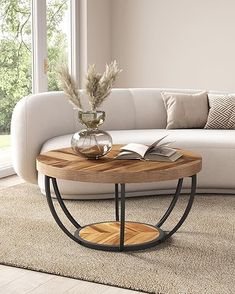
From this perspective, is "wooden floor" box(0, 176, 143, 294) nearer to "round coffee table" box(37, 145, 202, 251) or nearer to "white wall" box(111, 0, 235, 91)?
"round coffee table" box(37, 145, 202, 251)

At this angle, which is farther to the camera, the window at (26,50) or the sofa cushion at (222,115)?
the window at (26,50)

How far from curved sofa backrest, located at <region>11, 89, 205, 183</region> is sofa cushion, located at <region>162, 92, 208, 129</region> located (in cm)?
12

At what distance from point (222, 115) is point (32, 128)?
4.84ft

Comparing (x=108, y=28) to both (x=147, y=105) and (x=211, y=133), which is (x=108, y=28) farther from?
(x=211, y=133)

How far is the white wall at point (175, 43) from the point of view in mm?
6219

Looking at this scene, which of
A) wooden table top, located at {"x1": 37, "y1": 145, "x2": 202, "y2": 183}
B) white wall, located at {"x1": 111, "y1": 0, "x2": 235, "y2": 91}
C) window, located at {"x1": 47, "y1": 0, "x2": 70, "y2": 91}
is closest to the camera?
wooden table top, located at {"x1": 37, "y1": 145, "x2": 202, "y2": 183}

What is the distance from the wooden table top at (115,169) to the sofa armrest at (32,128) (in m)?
0.98

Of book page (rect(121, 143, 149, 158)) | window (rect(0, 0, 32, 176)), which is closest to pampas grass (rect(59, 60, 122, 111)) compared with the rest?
book page (rect(121, 143, 149, 158))

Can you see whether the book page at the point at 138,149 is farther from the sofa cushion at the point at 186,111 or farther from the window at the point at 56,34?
the window at the point at 56,34

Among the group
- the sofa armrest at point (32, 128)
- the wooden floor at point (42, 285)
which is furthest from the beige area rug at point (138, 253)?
the sofa armrest at point (32, 128)

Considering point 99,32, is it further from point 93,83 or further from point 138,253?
point 138,253

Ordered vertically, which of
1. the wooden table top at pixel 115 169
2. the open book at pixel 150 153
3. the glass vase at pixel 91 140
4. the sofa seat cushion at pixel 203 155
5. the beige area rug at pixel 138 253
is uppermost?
the glass vase at pixel 91 140

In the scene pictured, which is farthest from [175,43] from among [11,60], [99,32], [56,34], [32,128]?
[32,128]

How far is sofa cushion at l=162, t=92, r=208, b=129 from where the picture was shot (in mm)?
4588
